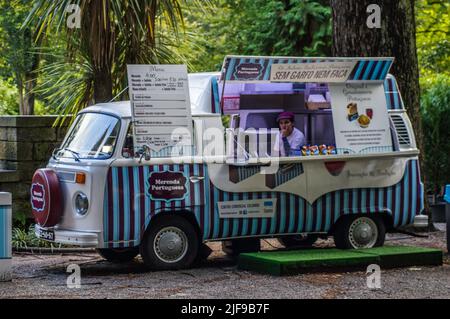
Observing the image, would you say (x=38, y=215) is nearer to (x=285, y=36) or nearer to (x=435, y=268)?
(x=435, y=268)

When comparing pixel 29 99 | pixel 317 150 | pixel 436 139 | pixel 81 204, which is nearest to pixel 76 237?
pixel 81 204

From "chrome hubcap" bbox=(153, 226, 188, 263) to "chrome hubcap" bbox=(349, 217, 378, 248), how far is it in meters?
2.37

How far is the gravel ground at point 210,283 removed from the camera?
1028cm

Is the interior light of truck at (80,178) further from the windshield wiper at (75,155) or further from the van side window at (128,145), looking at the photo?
the van side window at (128,145)

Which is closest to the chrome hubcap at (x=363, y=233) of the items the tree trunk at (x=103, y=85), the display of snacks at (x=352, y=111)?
the display of snacks at (x=352, y=111)

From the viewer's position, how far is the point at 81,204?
38.5 feet

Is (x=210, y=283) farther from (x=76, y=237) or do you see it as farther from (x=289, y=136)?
(x=289, y=136)

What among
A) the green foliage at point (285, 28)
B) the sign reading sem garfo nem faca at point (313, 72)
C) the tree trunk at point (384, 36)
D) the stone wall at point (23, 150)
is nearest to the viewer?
the sign reading sem garfo nem faca at point (313, 72)

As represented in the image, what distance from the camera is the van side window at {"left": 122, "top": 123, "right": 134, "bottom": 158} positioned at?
1177 cm

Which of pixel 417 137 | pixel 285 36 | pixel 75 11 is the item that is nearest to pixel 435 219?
pixel 417 137

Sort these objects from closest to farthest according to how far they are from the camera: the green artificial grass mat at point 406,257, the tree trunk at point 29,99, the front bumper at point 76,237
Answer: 1. the front bumper at point 76,237
2. the green artificial grass mat at point 406,257
3. the tree trunk at point 29,99

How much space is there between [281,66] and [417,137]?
473cm

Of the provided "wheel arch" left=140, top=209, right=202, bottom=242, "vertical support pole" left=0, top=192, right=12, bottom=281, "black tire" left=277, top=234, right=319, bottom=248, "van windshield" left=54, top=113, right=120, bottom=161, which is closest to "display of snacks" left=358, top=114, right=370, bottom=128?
"black tire" left=277, top=234, right=319, bottom=248

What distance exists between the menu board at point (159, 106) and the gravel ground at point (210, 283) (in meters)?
1.56
